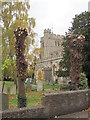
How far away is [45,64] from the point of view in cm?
4659

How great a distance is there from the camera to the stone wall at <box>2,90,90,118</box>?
5961mm

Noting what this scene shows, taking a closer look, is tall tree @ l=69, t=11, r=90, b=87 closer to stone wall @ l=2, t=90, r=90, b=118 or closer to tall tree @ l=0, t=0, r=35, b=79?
tall tree @ l=0, t=0, r=35, b=79

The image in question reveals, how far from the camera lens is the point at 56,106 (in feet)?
23.3

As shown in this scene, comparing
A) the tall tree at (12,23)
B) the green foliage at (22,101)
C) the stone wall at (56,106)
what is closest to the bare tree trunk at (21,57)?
the green foliage at (22,101)

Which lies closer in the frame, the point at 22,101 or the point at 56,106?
the point at 56,106

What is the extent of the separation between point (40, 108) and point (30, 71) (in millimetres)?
10030

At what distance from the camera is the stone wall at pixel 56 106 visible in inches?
235

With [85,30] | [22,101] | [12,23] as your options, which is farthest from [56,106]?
[85,30]

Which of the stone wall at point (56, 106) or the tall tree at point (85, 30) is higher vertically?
the tall tree at point (85, 30)

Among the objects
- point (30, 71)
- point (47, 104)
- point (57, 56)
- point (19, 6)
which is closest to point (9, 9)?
point (19, 6)

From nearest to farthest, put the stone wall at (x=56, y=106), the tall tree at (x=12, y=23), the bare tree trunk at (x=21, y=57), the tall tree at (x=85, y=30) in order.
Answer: the stone wall at (x=56, y=106)
the bare tree trunk at (x=21, y=57)
the tall tree at (x=12, y=23)
the tall tree at (x=85, y=30)

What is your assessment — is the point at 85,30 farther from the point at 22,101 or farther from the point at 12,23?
the point at 22,101

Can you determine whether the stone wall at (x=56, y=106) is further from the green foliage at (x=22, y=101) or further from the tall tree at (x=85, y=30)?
the tall tree at (x=85, y=30)

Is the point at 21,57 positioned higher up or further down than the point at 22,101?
higher up
